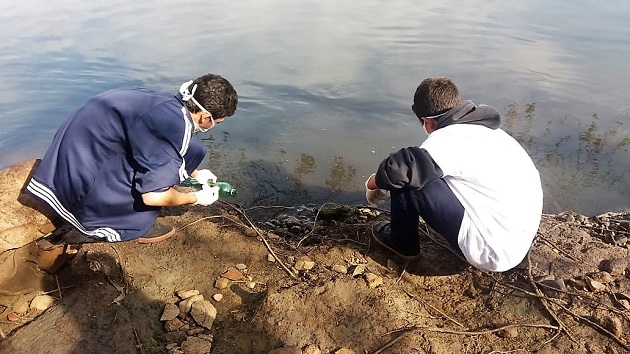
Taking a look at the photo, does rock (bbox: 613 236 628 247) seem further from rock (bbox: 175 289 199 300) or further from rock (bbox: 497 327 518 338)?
rock (bbox: 175 289 199 300)

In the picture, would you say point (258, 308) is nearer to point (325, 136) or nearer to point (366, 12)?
point (325, 136)

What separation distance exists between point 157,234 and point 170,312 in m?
0.87

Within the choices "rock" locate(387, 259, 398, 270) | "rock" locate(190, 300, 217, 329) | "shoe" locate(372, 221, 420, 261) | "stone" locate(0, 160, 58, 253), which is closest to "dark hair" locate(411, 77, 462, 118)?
"shoe" locate(372, 221, 420, 261)

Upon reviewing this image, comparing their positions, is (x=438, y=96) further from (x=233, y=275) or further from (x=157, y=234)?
(x=157, y=234)

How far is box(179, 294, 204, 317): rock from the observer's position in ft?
9.41

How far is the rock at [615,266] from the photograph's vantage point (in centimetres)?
307

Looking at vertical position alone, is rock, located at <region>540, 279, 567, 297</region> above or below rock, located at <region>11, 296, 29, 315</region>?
above

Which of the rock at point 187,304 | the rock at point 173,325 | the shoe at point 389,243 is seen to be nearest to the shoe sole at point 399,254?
the shoe at point 389,243

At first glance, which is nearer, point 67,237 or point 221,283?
point 221,283

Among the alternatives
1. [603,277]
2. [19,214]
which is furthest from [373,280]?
[19,214]

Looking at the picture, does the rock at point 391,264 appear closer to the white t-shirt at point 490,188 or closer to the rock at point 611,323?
the white t-shirt at point 490,188

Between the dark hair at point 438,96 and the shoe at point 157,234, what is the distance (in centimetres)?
228

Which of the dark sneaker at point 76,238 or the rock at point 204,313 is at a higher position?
the dark sneaker at point 76,238

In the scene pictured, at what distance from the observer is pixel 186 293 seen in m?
2.99
